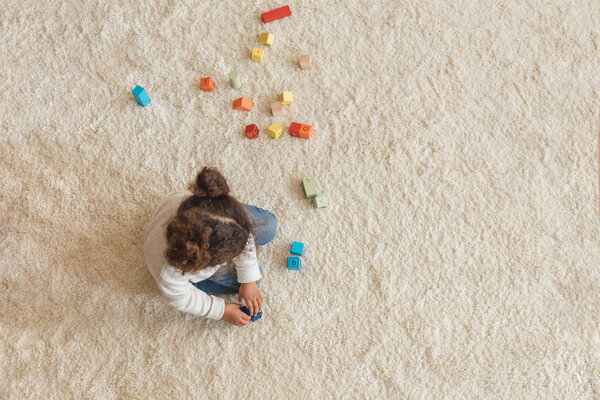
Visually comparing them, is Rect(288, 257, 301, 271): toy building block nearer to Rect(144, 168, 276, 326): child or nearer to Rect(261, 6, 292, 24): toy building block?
Rect(144, 168, 276, 326): child

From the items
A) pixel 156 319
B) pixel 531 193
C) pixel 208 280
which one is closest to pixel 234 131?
pixel 208 280

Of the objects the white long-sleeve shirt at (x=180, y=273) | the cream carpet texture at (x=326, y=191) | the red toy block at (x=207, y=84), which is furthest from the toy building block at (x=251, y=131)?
the white long-sleeve shirt at (x=180, y=273)

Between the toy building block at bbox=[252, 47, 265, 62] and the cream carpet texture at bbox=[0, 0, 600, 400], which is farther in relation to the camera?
the toy building block at bbox=[252, 47, 265, 62]

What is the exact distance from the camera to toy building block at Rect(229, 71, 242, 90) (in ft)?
4.09

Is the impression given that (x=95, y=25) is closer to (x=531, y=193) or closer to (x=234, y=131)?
(x=234, y=131)

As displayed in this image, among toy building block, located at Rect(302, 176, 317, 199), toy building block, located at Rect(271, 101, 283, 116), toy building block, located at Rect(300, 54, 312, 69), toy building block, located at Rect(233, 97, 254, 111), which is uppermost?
toy building block, located at Rect(300, 54, 312, 69)

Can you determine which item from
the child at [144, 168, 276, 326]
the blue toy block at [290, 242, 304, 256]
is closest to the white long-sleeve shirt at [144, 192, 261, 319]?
the child at [144, 168, 276, 326]

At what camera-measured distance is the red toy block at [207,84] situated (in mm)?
1257

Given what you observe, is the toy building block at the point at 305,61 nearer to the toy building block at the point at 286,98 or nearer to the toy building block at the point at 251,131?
the toy building block at the point at 286,98

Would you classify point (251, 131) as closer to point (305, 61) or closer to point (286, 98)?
point (286, 98)

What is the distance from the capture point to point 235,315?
1.09 meters

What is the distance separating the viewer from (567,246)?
3.87 feet

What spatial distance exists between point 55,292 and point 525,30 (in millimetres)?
1374

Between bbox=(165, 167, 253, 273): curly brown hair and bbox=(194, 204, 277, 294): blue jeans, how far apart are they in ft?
0.70
